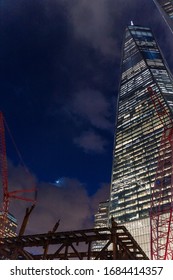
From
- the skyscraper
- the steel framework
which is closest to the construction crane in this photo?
the skyscraper

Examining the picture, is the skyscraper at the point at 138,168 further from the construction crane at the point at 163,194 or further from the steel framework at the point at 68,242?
the steel framework at the point at 68,242

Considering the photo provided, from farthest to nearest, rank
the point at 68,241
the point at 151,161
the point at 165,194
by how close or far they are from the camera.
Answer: the point at 151,161
the point at 165,194
the point at 68,241

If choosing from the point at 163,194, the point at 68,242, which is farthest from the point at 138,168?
the point at 68,242

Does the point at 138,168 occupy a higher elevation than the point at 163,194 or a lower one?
higher

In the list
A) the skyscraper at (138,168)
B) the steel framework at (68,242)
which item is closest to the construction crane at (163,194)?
the skyscraper at (138,168)

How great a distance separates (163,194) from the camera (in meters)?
132

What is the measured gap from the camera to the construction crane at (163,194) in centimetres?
7187

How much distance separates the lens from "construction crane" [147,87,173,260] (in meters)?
71.9

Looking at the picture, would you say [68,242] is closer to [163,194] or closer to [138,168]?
[163,194]

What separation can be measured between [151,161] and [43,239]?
146 metres

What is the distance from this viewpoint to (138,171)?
163 metres

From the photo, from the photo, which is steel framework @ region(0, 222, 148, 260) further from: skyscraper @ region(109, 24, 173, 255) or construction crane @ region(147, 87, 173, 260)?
skyscraper @ region(109, 24, 173, 255)
